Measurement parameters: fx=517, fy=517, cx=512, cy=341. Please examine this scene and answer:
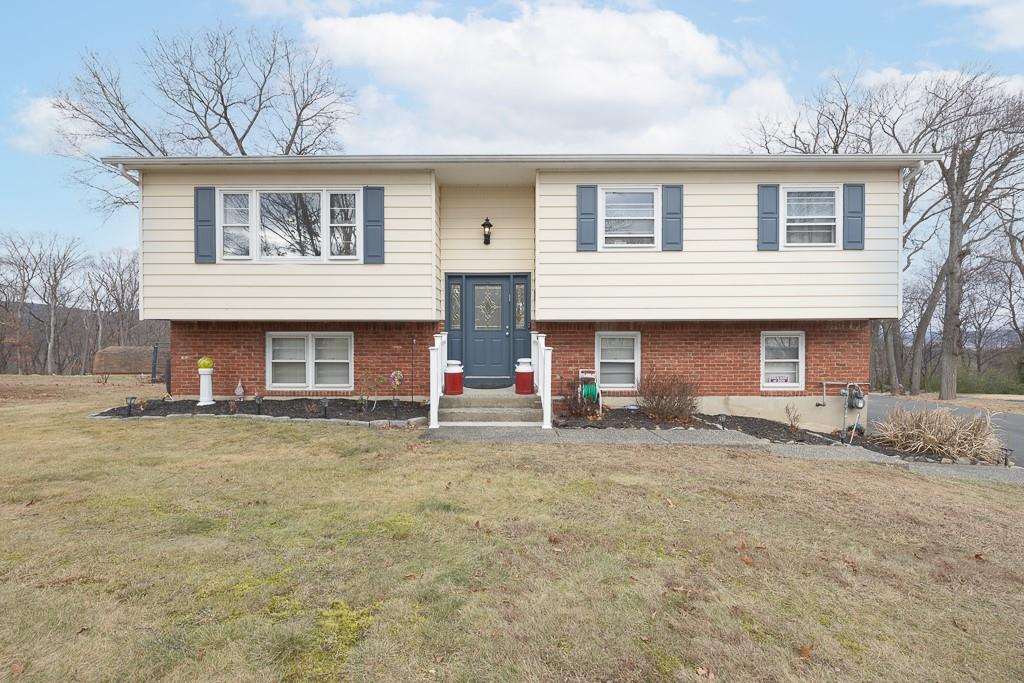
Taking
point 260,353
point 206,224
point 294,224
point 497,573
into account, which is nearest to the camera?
point 497,573

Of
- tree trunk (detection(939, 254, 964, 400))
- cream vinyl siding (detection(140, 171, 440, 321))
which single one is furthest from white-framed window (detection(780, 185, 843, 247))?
tree trunk (detection(939, 254, 964, 400))

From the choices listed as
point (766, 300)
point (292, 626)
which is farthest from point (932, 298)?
point (292, 626)

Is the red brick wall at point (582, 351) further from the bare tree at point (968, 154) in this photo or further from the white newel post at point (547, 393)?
the bare tree at point (968, 154)

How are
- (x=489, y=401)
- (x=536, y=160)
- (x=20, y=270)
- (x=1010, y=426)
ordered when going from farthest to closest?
(x=20, y=270)
(x=1010, y=426)
(x=536, y=160)
(x=489, y=401)

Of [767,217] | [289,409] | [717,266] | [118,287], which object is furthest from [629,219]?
[118,287]

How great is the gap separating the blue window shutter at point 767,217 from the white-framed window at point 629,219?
185 cm

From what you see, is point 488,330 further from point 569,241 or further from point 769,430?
point 769,430

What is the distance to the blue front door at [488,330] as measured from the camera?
10336 mm

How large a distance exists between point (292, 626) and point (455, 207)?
8755mm

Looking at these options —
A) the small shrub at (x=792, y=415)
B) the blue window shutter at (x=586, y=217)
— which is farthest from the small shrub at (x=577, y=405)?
the small shrub at (x=792, y=415)

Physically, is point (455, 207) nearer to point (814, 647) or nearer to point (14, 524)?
point (14, 524)

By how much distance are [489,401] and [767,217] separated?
595 centimetres

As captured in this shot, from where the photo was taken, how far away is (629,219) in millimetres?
9422

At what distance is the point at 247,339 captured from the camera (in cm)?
1009
